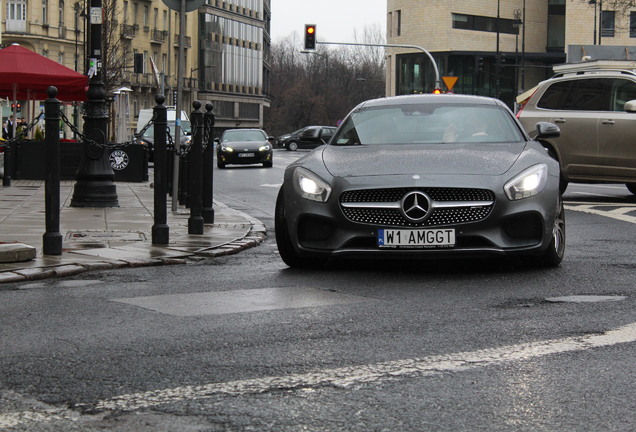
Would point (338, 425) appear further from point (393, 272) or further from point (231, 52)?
point (231, 52)

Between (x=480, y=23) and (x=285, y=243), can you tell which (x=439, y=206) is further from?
(x=480, y=23)

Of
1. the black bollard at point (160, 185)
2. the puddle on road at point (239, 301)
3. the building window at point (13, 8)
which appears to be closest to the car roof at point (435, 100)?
the black bollard at point (160, 185)

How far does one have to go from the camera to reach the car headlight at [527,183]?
334 inches

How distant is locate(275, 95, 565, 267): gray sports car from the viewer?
8367 millimetres

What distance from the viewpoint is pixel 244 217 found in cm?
1512

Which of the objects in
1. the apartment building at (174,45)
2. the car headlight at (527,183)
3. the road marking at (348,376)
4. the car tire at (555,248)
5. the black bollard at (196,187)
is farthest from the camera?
the apartment building at (174,45)

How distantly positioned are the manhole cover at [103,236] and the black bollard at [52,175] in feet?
3.85

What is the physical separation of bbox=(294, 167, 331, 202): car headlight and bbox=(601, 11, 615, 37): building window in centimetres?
8495

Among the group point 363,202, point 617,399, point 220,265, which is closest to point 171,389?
point 617,399

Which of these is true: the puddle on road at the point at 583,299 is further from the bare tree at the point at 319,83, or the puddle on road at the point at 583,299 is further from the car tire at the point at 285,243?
the bare tree at the point at 319,83

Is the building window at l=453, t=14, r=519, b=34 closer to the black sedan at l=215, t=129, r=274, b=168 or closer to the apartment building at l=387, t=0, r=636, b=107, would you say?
the apartment building at l=387, t=0, r=636, b=107

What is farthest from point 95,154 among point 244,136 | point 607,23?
point 607,23

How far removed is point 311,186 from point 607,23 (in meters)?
86.3

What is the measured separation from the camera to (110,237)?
1161cm
